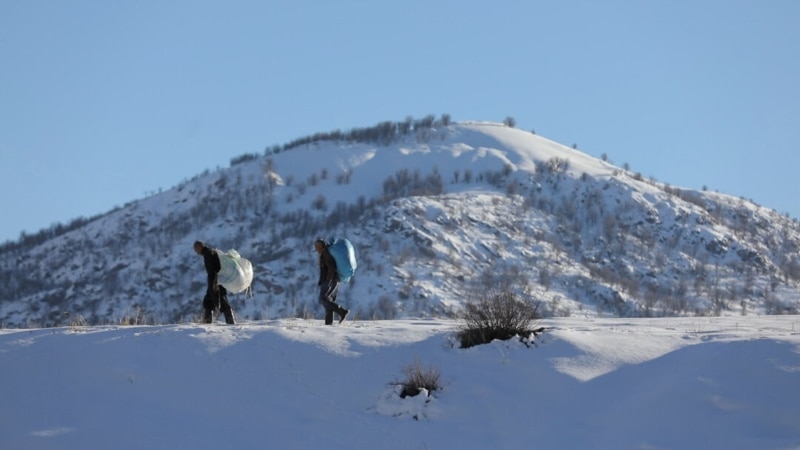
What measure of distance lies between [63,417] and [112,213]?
12873 centimetres

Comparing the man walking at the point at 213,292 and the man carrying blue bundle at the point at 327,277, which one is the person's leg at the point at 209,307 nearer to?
the man walking at the point at 213,292

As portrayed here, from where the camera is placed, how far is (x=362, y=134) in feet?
498

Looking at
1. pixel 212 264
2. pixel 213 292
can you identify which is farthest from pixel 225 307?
pixel 212 264

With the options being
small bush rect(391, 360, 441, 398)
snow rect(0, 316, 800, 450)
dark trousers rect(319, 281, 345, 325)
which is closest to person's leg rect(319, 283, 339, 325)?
dark trousers rect(319, 281, 345, 325)

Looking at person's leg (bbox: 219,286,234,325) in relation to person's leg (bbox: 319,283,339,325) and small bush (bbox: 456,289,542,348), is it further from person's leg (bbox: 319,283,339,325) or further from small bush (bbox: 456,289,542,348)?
small bush (bbox: 456,289,542,348)

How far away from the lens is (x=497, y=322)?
13234mm

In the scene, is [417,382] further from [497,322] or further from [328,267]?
[328,267]

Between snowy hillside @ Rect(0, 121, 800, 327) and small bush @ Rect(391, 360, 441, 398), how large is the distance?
71858 millimetres

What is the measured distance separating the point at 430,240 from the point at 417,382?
91.5m

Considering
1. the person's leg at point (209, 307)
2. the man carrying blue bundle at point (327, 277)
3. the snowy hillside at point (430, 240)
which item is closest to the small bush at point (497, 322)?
the man carrying blue bundle at point (327, 277)

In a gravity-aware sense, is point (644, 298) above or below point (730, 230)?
below

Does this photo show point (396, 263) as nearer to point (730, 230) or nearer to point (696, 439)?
point (730, 230)

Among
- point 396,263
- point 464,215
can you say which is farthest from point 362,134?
point 396,263

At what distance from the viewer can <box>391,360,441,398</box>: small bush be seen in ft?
37.7
